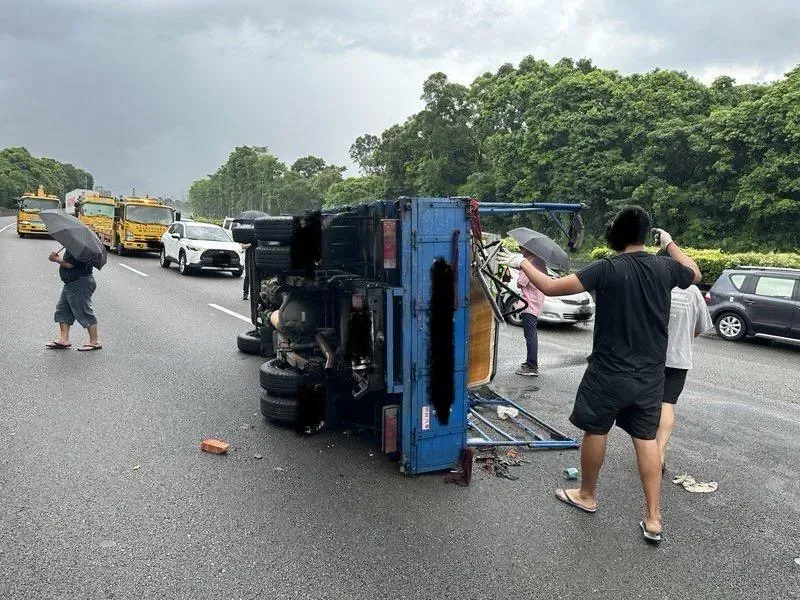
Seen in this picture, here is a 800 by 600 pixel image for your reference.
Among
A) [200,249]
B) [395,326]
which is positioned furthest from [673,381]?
[200,249]

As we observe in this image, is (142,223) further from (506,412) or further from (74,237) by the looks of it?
(506,412)

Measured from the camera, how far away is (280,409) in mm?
5066

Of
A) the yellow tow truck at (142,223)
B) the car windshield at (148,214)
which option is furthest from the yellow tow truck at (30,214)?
the car windshield at (148,214)

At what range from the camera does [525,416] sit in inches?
225

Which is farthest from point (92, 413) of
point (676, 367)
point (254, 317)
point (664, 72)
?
point (664, 72)

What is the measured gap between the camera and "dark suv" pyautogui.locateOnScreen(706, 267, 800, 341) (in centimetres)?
1012

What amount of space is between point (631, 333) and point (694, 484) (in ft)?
5.53

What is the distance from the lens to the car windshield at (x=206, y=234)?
61.5 feet

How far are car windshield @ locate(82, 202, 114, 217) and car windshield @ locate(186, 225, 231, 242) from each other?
9482mm

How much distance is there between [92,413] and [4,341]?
371 cm

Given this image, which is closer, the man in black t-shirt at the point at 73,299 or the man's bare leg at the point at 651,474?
the man's bare leg at the point at 651,474

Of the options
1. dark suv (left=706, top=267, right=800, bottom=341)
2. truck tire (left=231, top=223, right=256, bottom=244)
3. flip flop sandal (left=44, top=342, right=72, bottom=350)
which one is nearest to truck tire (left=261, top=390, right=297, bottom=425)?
truck tire (left=231, top=223, right=256, bottom=244)

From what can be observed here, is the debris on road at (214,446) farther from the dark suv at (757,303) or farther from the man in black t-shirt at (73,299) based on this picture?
the dark suv at (757,303)

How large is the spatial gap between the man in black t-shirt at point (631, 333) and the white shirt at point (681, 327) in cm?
71
